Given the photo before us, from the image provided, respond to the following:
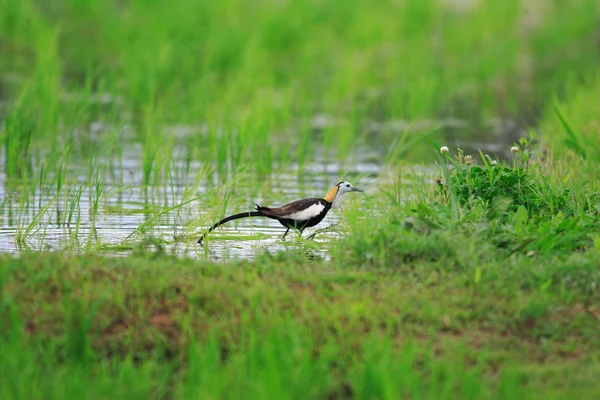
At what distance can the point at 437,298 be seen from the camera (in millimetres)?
5609

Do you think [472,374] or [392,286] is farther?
[392,286]

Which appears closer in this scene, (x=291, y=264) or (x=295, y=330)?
(x=295, y=330)

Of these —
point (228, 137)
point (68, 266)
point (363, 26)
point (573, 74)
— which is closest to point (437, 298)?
point (68, 266)

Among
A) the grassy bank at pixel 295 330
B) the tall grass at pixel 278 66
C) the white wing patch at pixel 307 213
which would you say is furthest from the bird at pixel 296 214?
the tall grass at pixel 278 66

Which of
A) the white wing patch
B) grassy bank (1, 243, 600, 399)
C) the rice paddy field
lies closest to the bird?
the white wing patch

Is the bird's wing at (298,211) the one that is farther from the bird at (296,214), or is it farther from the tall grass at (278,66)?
the tall grass at (278,66)

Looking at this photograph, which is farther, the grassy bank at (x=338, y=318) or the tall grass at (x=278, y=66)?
the tall grass at (x=278, y=66)

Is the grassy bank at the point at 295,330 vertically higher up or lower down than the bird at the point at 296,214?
lower down

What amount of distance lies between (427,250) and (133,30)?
11.9 m

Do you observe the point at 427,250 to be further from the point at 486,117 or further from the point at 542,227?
the point at 486,117

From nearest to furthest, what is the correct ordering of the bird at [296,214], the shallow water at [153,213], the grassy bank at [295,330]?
the grassy bank at [295,330] < the shallow water at [153,213] < the bird at [296,214]

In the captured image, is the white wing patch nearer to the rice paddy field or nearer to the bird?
the bird

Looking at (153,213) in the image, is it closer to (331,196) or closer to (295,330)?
(331,196)

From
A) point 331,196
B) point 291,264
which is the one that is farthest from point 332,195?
point 291,264
